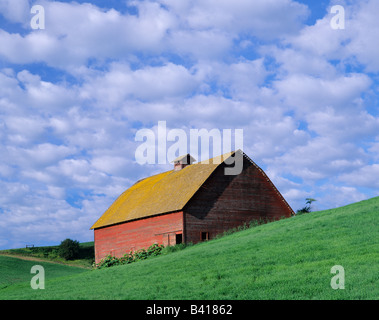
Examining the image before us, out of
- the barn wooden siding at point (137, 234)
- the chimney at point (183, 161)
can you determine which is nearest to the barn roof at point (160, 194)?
the barn wooden siding at point (137, 234)

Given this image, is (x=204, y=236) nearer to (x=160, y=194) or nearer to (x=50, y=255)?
(x=160, y=194)

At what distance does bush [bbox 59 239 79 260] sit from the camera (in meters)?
63.8

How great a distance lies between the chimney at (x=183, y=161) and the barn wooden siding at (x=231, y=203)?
25.0ft

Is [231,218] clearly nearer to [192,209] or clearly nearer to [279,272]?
[192,209]

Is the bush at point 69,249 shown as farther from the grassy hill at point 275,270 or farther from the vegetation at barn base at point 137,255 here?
the grassy hill at point 275,270

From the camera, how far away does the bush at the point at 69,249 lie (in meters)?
63.8

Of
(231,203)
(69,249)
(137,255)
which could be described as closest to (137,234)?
(137,255)

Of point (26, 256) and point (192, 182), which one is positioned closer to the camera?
Result: point (192, 182)

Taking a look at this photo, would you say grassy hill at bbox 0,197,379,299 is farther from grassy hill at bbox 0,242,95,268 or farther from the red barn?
grassy hill at bbox 0,242,95,268

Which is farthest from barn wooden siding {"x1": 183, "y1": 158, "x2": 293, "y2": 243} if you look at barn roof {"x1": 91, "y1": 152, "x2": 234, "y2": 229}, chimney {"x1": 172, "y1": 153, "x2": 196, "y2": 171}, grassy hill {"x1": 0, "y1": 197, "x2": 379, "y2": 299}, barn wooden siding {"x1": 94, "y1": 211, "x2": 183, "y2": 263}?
grassy hill {"x1": 0, "y1": 197, "x2": 379, "y2": 299}
